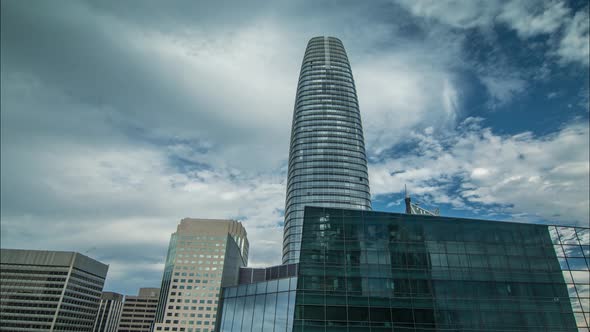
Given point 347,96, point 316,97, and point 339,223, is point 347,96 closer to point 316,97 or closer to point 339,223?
point 316,97

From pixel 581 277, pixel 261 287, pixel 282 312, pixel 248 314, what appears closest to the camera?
pixel 282 312

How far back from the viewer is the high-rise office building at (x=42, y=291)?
164500 mm

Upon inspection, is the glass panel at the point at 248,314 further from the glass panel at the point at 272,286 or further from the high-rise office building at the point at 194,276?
the high-rise office building at the point at 194,276

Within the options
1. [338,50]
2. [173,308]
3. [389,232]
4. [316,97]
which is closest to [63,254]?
[173,308]

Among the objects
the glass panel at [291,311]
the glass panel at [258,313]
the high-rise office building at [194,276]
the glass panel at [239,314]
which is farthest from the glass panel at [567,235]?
the high-rise office building at [194,276]

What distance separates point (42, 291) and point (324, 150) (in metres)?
163

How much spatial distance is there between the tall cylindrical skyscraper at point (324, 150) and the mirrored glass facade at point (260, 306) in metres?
82.2

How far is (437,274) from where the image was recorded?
43.4 metres

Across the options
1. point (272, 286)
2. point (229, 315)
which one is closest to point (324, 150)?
point (229, 315)

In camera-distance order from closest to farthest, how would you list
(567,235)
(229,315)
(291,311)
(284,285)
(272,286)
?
(291,311) → (284,285) → (272,286) → (567,235) → (229,315)

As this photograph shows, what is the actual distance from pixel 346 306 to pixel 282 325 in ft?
27.8

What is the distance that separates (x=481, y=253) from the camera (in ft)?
149

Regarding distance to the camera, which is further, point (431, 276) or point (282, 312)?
point (431, 276)

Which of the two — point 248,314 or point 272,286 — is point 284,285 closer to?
point 272,286
